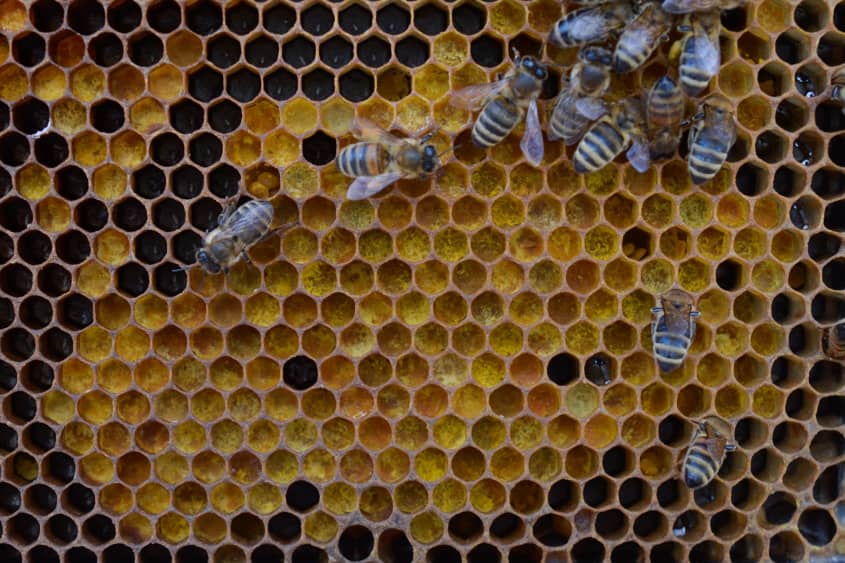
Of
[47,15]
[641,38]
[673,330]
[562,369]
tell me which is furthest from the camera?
[562,369]

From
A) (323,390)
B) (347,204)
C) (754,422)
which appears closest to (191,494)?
(323,390)

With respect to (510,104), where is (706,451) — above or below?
below

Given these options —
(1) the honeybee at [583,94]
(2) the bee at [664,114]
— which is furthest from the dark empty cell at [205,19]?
(2) the bee at [664,114]

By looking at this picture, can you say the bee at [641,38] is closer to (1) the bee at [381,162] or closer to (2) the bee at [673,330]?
(1) the bee at [381,162]

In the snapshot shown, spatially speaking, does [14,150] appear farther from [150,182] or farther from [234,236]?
[234,236]

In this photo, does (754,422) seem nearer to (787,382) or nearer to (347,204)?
(787,382)

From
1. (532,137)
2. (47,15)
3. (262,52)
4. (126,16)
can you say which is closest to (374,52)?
(262,52)
